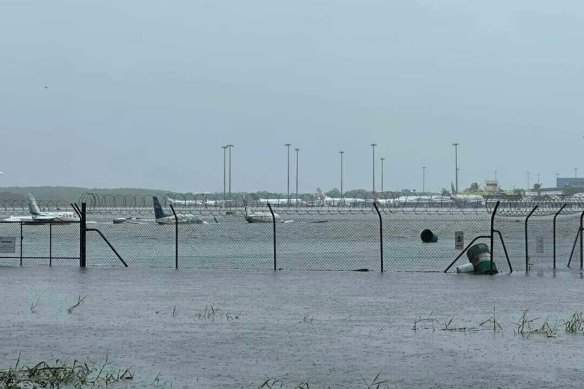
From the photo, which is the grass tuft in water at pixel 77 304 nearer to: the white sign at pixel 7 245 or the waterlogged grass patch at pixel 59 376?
the waterlogged grass patch at pixel 59 376

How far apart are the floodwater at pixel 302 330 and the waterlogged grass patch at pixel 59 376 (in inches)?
10.7

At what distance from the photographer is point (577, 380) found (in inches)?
482

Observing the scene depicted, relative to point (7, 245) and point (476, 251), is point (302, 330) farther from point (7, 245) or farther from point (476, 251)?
point (7, 245)

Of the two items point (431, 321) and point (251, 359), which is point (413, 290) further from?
point (251, 359)

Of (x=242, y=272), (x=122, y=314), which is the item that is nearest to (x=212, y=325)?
(x=122, y=314)

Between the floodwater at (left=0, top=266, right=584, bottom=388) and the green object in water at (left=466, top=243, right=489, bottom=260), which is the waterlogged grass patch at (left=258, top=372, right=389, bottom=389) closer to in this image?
the floodwater at (left=0, top=266, right=584, bottom=388)

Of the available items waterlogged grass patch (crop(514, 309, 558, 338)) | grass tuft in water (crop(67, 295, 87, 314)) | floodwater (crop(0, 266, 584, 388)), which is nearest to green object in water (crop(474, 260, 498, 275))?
floodwater (crop(0, 266, 584, 388))

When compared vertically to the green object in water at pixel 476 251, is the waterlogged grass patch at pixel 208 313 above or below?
below

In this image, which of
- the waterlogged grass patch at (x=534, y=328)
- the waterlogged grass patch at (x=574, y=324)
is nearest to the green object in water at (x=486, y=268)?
the waterlogged grass patch at (x=574, y=324)

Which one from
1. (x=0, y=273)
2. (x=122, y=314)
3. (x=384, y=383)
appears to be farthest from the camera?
(x=0, y=273)

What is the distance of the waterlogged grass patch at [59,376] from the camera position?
11758mm

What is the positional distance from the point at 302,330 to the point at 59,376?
552cm

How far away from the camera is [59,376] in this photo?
476 inches

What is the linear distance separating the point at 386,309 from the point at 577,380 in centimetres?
800
